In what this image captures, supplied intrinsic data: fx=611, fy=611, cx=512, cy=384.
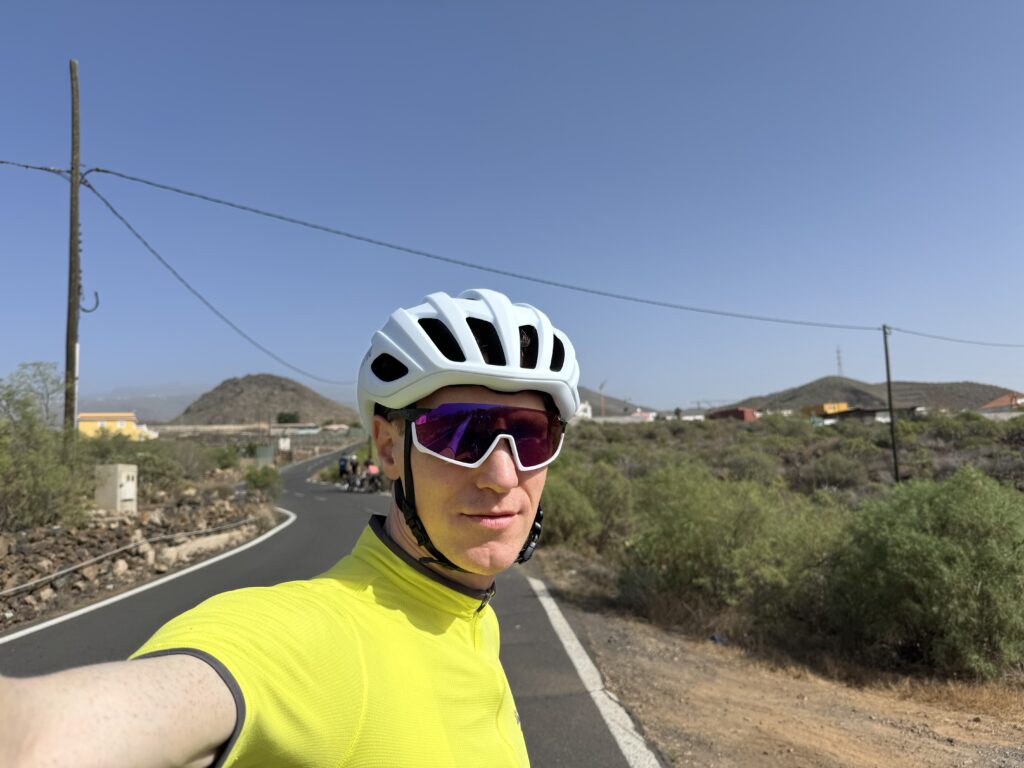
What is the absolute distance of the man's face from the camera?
4.84ft

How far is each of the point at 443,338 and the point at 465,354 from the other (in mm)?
110

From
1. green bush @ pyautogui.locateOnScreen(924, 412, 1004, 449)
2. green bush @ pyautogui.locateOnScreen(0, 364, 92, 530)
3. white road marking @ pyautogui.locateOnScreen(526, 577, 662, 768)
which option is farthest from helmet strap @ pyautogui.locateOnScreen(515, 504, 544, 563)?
green bush @ pyautogui.locateOnScreen(924, 412, 1004, 449)

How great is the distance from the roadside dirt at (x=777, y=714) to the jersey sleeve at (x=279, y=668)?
11.9 ft

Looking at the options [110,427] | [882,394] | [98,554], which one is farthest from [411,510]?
[882,394]

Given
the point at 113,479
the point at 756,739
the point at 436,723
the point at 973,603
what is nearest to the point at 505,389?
the point at 436,723

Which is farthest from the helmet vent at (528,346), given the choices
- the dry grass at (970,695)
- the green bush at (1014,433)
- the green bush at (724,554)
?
the green bush at (1014,433)

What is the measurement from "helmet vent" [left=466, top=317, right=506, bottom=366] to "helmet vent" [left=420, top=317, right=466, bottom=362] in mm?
53

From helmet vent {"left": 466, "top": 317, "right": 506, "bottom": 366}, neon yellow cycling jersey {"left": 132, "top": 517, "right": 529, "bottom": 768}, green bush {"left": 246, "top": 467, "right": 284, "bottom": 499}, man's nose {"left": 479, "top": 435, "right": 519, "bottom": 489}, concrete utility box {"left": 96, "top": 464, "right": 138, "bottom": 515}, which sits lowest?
green bush {"left": 246, "top": 467, "right": 284, "bottom": 499}

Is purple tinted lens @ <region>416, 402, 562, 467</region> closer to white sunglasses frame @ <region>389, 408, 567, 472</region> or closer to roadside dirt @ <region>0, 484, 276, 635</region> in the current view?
white sunglasses frame @ <region>389, 408, 567, 472</region>

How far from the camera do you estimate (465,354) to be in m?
1.51

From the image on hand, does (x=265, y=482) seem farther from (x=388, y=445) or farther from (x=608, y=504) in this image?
(x=388, y=445)

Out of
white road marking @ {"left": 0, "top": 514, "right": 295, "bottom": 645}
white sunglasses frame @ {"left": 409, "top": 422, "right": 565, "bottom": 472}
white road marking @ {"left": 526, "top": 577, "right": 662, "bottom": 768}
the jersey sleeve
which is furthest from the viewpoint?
white road marking @ {"left": 0, "top": 514, "right": 295, "bottom": 645}

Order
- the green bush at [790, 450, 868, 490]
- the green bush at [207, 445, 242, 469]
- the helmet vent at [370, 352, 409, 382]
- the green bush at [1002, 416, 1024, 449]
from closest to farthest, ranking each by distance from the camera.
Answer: the helmet vent at [370, 352, 409, 382] < the green bush at [790, 450, 868, 490] < the green bush at [1002, 416, 1024, 449] < the green bush at [207, 445, 242, 469]

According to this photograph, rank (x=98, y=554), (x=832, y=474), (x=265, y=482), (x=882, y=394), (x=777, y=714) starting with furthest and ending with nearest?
→ (x=882, y=394), (x=832, y=474), (x=265, y=482), (x=98, y=554), (x=777, y=714)
